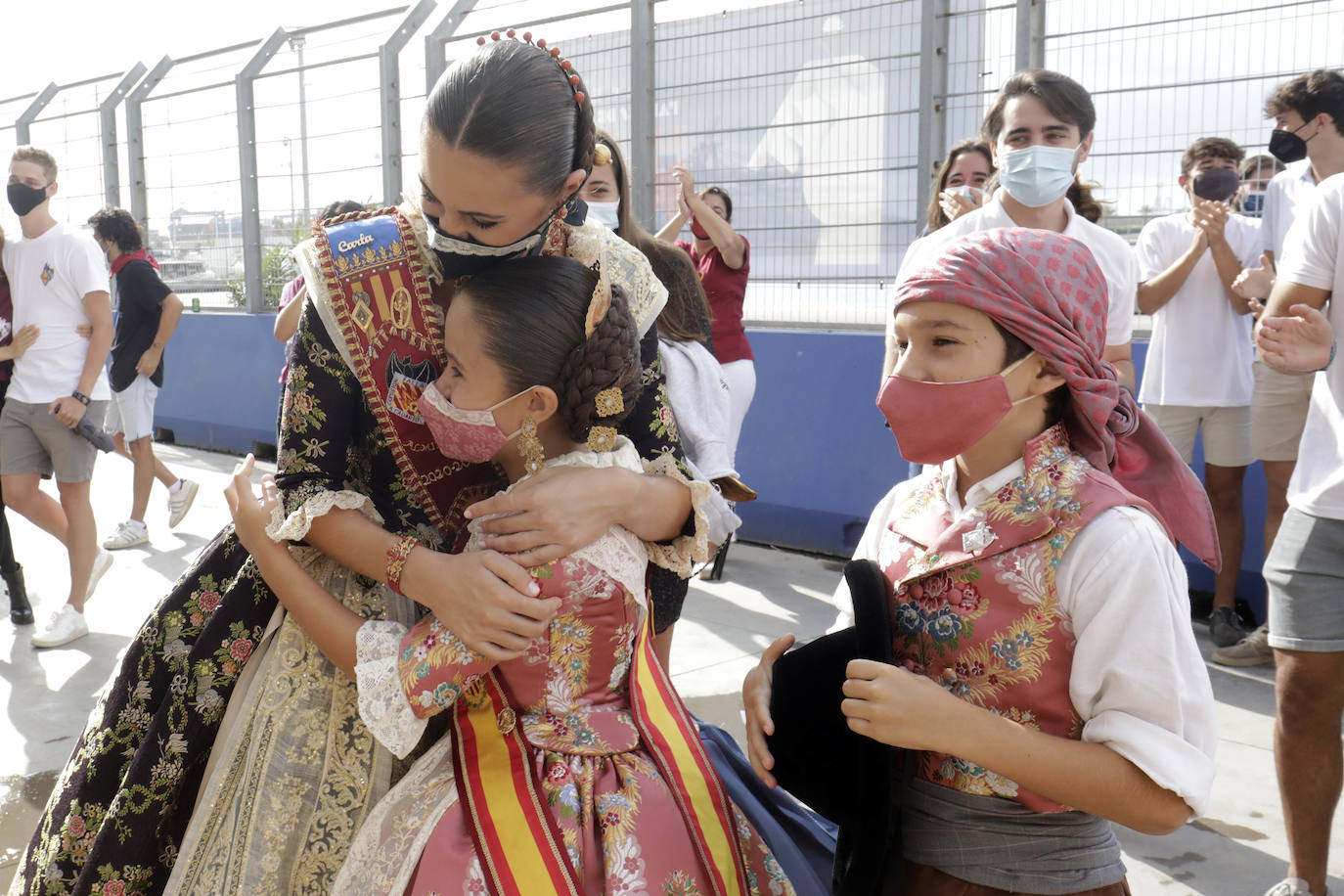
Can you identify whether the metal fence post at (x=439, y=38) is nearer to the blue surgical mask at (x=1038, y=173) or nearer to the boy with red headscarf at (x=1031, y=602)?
the blue surgical mask at (x=1038, y=173)

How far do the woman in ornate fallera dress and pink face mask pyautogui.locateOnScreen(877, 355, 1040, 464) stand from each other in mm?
400

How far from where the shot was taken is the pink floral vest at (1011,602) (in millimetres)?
1312

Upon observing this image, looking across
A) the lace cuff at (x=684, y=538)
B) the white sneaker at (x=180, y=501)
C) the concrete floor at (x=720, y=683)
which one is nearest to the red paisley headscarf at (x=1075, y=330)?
the lace cuff at (x=684, y=538)

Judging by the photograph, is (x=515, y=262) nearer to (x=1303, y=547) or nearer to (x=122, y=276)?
(x=1303, y=547)

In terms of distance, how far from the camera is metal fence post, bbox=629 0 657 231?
19.7 ft

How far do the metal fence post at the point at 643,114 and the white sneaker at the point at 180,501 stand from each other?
9.05 ft

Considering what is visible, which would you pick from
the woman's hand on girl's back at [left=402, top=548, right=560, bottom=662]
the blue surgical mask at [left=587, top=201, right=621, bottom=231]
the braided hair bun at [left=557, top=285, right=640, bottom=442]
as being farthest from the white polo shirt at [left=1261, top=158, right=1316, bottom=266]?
the woman's hand on girl's back at [left=402, top=548, right=560, bottom=662]

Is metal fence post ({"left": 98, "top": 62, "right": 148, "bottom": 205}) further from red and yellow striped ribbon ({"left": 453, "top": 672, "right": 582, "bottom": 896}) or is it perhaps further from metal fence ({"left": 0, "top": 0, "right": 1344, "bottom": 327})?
red and yellow striped ribbon ({"left": 453, "top": 672, "right": 582, "bottom": 896})

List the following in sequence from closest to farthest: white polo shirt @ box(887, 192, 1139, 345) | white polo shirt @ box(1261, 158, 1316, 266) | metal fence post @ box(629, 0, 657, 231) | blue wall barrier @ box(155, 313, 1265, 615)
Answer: white polo shirt @ box(887, 192, 1139, 345) < white polo shirt @ box(1261, 158, 1316, 266) < blue wall barrier @ box(155, 313, 1265, 615) < metal fence post @ box(629, 0, 657, 231)

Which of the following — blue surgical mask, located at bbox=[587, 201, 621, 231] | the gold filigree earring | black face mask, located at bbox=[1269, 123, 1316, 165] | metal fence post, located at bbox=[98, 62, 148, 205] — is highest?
metal fence post, located at bbox=[98, 62, 148, 205]

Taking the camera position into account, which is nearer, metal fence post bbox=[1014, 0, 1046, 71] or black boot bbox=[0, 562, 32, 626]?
black boot bbox=[0, 562, 32, 626]

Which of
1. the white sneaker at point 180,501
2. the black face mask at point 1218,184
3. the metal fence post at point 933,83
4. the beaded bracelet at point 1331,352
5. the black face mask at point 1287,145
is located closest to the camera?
the beaded bracelet at point 1331,352

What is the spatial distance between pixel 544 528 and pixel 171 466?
7.70 meters

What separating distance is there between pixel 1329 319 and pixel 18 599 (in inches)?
179
